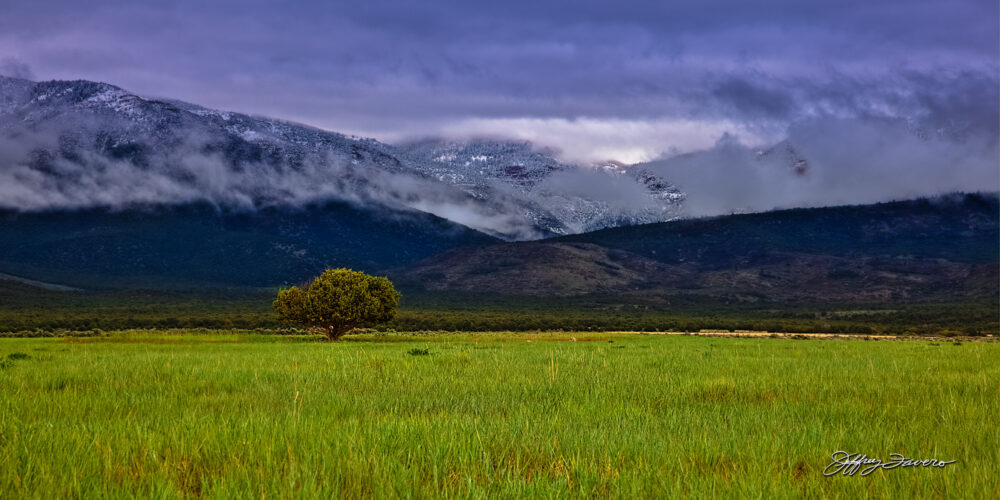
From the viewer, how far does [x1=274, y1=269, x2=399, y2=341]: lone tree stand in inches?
2265

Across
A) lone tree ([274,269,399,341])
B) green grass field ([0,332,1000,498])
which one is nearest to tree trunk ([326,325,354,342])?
lone tree ([274,269,399,341])

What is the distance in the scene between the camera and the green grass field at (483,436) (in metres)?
5.21

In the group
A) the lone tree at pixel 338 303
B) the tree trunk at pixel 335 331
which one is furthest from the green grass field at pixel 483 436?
the tree trunk at pixel 335 331

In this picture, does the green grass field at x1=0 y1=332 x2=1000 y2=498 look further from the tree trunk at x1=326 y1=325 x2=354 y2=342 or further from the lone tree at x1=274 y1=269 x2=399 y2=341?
the tree trunk at x1=326 y1=325 x2=354 y2=342

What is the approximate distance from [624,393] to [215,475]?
6.87m

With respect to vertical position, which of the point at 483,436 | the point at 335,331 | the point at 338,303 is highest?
the point at 338,303

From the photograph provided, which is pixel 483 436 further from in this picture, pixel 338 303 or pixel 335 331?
pixel 335 331

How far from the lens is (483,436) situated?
6797 mm

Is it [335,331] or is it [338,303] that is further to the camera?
[335,331]

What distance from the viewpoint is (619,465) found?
6.00 m

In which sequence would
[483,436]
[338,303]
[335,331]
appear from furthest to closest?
1. [335,331]
2. [338,303]
3. [483,436]

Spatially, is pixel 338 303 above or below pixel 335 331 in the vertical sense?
above

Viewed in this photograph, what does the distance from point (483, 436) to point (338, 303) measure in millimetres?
52623

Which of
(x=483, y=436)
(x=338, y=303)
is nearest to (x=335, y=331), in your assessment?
(x=338, y=303)
